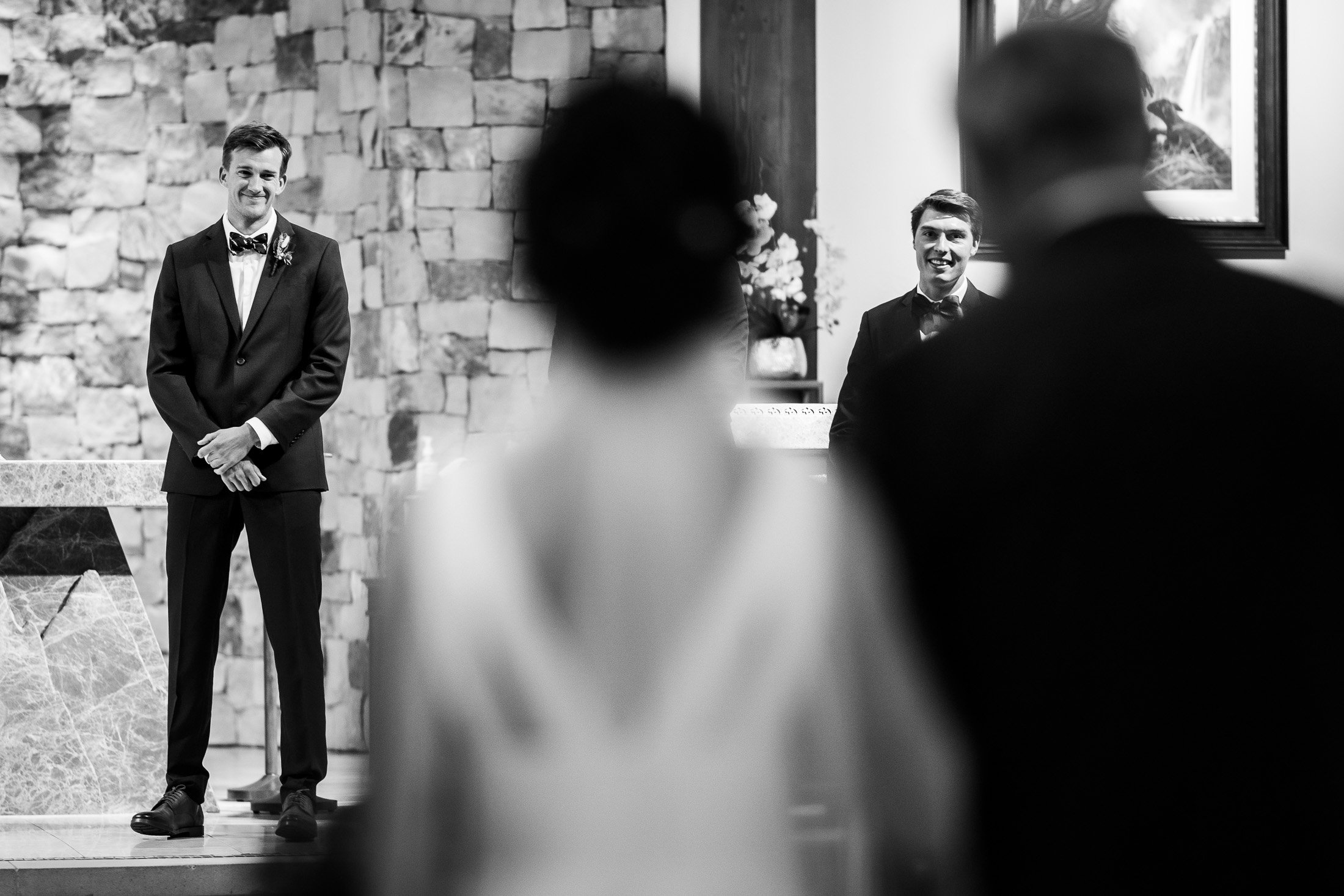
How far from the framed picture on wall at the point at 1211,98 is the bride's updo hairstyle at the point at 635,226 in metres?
4.80

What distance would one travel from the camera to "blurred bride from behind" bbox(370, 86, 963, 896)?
3.48ft

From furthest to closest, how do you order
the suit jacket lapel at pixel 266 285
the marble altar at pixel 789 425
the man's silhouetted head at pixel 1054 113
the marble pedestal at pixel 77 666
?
the marble altar at pixel 789 425
the marble pedestal at pixel 77 666
the suit jacket lapel at pixel 266 285
the man's silhouetted head at pixel 1054 113

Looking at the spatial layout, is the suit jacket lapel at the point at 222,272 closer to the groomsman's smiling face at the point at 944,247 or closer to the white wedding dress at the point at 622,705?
the groomsman's smiling face at the point at 944,247

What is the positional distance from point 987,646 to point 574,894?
1.41 ft

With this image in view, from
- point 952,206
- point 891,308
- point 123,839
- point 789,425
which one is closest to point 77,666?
point 123,839

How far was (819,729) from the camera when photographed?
3.56 ft

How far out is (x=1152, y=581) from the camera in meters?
1.28

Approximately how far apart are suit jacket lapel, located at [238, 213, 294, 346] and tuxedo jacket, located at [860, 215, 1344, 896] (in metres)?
3.04

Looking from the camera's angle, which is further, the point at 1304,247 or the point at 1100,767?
the point at 1304,247

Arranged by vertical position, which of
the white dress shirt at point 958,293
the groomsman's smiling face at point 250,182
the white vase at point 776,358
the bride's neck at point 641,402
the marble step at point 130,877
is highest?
the groomsman's smiling face at point 250,182

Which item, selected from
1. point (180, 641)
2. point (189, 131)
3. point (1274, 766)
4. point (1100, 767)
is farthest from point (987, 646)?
point (189, 131)

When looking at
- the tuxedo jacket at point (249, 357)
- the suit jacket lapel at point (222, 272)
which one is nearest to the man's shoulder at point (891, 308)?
the tuxedo jacket at point (249, 357)

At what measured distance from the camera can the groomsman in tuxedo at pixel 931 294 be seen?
157 inches

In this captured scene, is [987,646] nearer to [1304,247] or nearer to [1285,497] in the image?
[1285,497]
